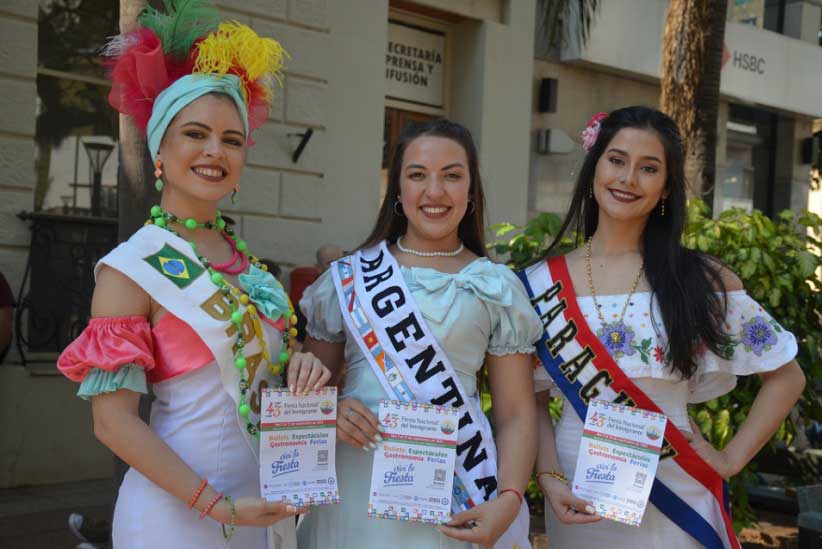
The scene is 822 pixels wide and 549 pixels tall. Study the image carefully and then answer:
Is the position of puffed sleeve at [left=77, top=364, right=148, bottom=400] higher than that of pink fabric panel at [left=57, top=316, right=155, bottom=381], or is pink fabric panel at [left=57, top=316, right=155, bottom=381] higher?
pink fabric panel at [left=57, top=316, right=155, bottom=381]

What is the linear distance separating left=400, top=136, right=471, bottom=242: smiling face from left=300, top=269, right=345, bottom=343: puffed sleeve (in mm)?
294

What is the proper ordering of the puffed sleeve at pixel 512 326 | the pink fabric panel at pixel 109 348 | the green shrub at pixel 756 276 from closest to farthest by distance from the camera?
the pink fabric panel at pixel 109 348 → the puffed sleeve at pixel 512 326 → the green shrub at pixel 756 276

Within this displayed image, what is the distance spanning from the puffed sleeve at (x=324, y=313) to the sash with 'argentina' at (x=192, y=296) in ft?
1.00

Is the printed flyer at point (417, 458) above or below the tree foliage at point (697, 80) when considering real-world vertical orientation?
below

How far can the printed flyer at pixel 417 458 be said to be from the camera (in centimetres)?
207

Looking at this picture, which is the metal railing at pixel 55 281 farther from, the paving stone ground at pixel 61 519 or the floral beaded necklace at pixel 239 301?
the floral beaded necklace at pixel 239 301

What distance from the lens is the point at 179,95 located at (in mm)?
2047

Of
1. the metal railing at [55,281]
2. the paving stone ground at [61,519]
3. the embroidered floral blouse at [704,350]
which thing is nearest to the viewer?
the embroidered floral blouse at [704,350]

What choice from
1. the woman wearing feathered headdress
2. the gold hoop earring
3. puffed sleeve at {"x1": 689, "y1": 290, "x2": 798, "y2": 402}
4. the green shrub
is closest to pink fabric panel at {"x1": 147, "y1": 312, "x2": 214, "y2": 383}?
the woman wearing feathered headdress

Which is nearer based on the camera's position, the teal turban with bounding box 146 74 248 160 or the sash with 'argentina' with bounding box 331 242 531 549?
the teal turban with bounding box 146 74 248 160

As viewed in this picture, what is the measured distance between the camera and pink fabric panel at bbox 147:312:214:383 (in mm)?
1952

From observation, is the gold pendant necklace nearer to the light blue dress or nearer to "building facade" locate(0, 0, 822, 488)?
the light blue dress

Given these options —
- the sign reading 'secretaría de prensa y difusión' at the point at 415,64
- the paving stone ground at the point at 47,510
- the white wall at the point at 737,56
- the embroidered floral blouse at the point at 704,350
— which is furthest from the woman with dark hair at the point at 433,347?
the white wall at the point at 737,56

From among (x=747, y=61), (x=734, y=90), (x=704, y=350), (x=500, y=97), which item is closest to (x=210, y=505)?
(x=704, y=350)
